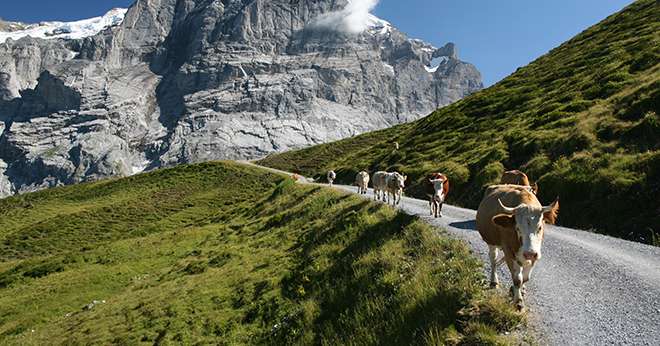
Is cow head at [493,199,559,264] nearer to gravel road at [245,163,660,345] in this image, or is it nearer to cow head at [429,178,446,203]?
gravel road at [245,163,660,345]

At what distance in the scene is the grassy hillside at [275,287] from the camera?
409 inches

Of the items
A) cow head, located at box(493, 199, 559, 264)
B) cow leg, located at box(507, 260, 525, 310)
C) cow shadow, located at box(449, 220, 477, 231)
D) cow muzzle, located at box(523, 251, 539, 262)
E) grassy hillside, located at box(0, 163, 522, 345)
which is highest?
cow head, located at box(493, 199, 559, 264)

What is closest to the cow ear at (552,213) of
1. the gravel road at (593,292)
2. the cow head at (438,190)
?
the gravel road at (593,292)

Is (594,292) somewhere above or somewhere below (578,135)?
below

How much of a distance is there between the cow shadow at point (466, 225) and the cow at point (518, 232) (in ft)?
27.0

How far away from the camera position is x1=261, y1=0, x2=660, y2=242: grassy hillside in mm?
20047

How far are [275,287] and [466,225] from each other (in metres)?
8.92

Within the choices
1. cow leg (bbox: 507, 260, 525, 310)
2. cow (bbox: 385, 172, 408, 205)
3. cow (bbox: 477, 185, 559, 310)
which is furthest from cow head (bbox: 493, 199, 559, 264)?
cow (bbox: 385, 172, 408, 205)

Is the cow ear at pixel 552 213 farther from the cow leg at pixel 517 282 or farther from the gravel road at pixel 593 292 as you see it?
the gravel road at pixel 593 292

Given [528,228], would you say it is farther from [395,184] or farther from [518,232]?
[395,184]

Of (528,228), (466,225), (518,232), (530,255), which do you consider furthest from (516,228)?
(466,225)

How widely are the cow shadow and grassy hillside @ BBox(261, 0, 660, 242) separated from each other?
510 cm

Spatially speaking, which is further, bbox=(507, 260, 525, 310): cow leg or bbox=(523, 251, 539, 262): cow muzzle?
bbox=(507, 260, 525, 310): cow leg

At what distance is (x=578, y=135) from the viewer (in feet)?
91.6
